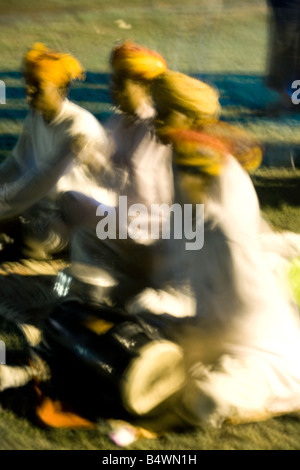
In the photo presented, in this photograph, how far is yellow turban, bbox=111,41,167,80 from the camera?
284cm

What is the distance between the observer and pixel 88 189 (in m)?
3.26

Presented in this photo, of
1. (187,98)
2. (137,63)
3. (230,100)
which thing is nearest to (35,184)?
(137,63)

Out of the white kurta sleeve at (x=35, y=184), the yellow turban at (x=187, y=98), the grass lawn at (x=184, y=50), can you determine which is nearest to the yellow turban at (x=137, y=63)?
the white kurta sleeve at (x=35, y=184)

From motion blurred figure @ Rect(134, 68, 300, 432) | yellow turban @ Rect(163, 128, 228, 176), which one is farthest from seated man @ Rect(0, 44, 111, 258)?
yellow turban @ Rect(163, 128, 228, 176)

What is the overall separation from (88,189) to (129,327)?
3.99ft

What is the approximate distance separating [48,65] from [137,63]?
42 centimetres

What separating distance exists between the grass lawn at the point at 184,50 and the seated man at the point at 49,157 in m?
1.27

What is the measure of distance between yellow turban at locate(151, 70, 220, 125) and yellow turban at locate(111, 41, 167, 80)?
0.67 metres

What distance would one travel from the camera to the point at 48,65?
2.98 metres

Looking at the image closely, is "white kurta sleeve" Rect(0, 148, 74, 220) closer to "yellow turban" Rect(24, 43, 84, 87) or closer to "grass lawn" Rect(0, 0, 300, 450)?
"yellow turban" Rect(24, 43, 84, 87)

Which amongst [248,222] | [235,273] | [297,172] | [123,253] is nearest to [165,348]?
[235,273]

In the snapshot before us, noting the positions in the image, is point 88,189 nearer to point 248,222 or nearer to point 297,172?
point 248,222

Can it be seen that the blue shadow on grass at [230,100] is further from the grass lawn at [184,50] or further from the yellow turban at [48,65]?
the yellow turban at [48,65]

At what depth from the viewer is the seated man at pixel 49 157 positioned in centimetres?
303
